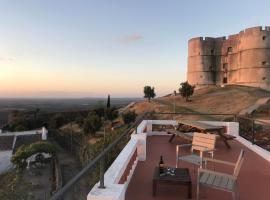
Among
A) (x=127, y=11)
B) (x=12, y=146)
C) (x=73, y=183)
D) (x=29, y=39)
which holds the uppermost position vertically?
(x=127, y=11)

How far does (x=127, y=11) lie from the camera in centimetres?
2091

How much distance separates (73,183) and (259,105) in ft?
108

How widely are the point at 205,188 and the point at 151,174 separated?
1.11 meters

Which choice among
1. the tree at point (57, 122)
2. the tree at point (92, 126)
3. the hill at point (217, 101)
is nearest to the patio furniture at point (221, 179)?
the hill at point (217, 101)

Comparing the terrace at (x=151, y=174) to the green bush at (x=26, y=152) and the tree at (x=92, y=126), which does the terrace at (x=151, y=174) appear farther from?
the tree at (x=92, y=126)

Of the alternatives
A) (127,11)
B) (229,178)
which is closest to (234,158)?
(229,178)

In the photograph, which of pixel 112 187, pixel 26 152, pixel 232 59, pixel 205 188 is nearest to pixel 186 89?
pixel 232 59

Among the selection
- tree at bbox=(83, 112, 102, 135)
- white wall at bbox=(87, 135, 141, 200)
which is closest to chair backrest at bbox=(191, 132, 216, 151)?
white wall at bbox=(87, 135, 141, 200)

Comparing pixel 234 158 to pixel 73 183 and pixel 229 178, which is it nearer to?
pixel 229 178

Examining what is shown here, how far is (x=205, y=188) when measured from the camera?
4.60m

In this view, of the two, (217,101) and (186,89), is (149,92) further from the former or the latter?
(217,101)

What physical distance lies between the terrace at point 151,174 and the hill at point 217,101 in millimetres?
26759

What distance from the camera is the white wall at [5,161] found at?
30.8 meters

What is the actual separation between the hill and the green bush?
44.6 feet
